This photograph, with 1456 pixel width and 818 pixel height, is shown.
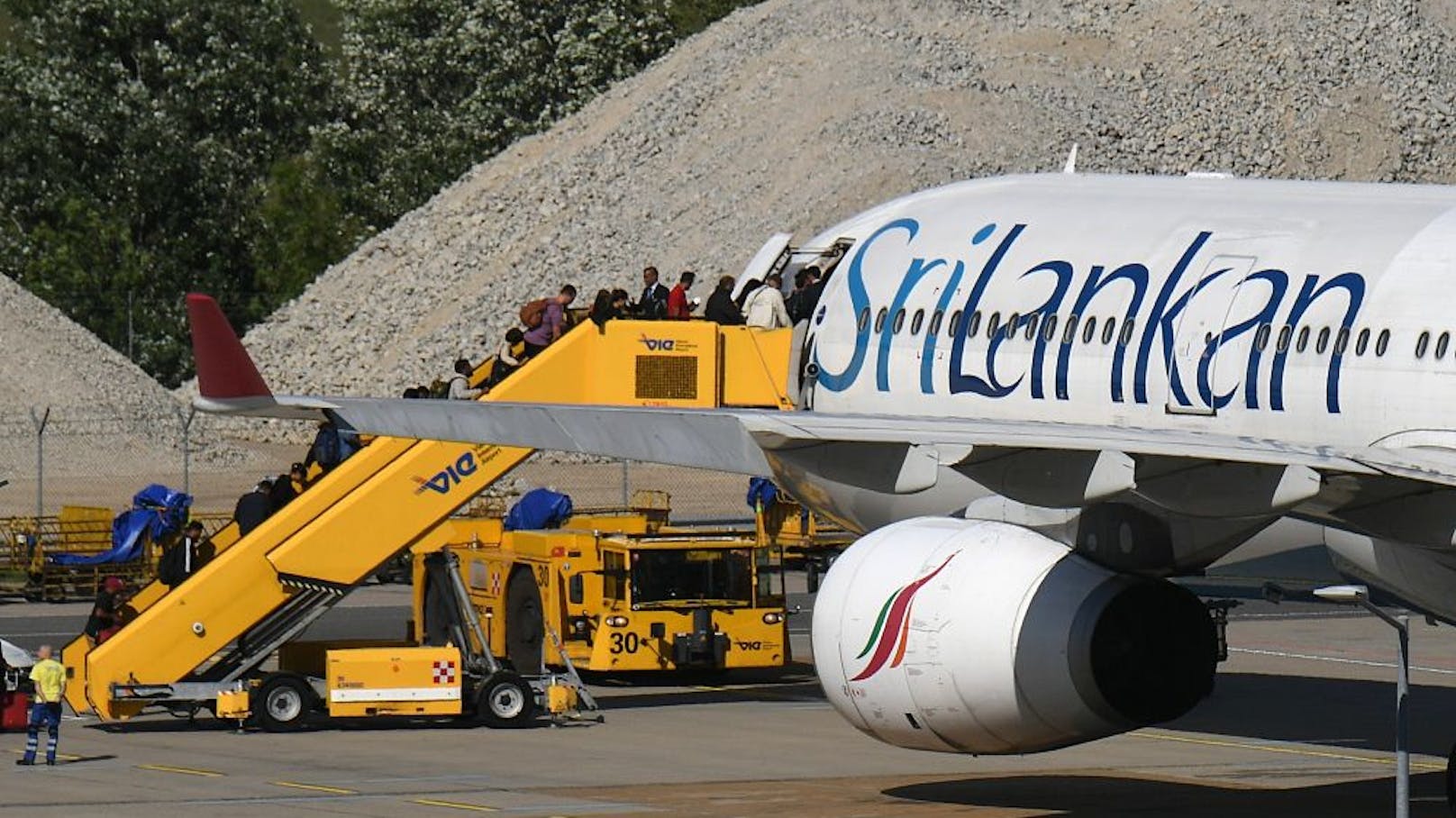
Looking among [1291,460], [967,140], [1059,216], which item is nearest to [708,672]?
[1059,216]

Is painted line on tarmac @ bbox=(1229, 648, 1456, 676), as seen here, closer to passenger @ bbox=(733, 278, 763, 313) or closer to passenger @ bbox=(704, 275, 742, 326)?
passenger @ bbox=(733, 278, 763, 313)

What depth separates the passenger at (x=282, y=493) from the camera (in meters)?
30.2

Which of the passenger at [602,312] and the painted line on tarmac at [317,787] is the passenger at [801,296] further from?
the painted line on tarmac at [317,787]

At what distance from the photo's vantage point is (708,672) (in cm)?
3462

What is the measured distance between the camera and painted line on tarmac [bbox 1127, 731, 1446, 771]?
26.7 m

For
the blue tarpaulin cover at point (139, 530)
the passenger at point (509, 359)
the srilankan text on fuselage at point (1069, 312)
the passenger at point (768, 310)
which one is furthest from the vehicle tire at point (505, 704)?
the blue tarpaulin cover at point (139, 530)

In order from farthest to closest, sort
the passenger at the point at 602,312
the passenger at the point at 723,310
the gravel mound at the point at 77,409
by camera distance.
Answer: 1. the gravel mound at the point at 77,409
2. the passenger at the point at 602,312
3. the passenger at the point at 723,310

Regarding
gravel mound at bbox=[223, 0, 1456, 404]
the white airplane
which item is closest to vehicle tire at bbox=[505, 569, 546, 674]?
the white airplane

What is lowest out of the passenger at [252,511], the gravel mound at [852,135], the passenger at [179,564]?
the passenger at [179,564]

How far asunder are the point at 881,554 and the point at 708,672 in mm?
15198

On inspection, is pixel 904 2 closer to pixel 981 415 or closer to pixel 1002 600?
pixel 981 415

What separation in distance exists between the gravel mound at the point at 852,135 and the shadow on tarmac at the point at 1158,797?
51.7 m

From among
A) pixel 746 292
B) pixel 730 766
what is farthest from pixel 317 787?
Answer: pixel 746 292

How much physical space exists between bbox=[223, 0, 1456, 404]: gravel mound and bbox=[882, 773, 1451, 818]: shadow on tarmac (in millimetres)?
51664
